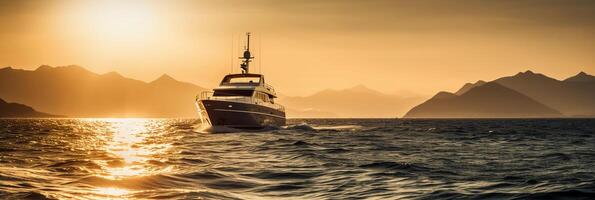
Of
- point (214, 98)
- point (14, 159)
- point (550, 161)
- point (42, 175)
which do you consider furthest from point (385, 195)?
point (214, 98)

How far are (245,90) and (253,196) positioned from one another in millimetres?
45990

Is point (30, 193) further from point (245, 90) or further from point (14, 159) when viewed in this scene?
point (245, 90)

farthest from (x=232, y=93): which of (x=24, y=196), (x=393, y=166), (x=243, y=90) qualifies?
(x=24, y=196)

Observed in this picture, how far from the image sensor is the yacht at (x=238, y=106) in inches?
2272

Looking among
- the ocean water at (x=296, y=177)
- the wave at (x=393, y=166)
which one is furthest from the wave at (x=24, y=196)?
the wave at (x=393, y=166)

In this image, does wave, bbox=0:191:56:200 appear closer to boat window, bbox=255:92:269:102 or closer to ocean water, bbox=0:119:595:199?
ocean water, bbox=0:119:595:199

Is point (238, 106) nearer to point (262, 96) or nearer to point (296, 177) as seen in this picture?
point (262, 96)

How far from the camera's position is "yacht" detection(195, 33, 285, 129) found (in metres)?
57.7

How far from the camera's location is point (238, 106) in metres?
57.8

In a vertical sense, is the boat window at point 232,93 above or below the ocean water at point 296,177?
above

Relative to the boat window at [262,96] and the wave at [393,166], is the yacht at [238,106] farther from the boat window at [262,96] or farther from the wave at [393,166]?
the wave at [393,166]

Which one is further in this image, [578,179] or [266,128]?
[266,128]

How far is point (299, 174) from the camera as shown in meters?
20.7

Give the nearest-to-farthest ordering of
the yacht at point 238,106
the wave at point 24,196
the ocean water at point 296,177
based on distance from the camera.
→ 1. the wave at point 24,196
2. the ocean water at point 296,177
3. the yacht at point 238,106
